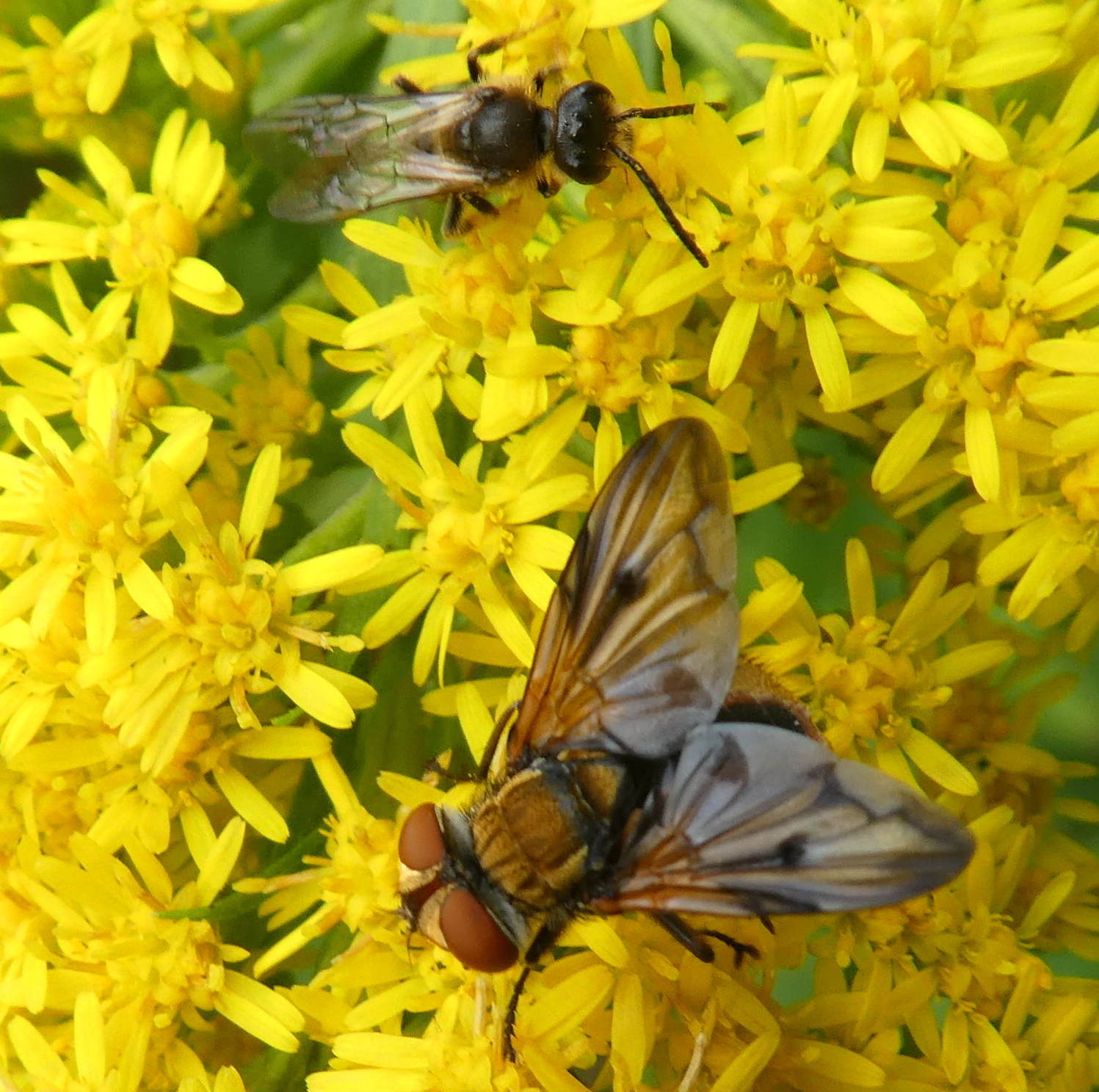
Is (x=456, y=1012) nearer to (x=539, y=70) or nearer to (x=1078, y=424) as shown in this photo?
(x=1078, y=424)

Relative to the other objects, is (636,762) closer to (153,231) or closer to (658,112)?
(658,112)

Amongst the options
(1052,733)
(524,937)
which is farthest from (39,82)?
(1052,733)

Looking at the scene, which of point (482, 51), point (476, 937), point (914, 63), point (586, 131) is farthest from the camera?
point (482, 51)

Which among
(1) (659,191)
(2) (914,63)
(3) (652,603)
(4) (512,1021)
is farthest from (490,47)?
(4) (512,1021)

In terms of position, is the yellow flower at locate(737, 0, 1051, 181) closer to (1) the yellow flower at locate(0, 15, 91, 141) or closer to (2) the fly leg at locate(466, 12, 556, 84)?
(2) the fly leg at locate(466, 12, 556, 84)

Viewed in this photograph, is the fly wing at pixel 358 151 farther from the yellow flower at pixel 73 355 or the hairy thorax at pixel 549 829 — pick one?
the hairy thorax at pixel 549 829

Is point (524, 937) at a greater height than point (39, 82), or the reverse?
point (39, 82)
